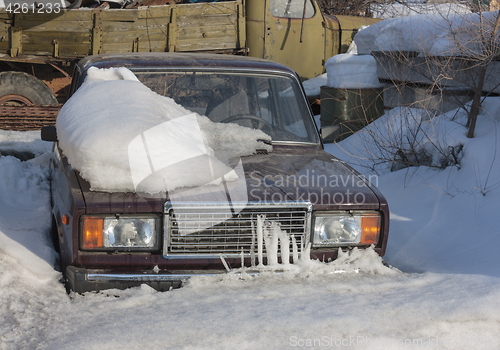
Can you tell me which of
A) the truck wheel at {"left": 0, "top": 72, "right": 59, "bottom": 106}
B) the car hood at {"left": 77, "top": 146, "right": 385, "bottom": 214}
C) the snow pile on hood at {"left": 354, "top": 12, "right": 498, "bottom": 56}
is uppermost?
the snow pile on hood at {"left": 354, "top": 12, "right": 498, "bottom": 56}

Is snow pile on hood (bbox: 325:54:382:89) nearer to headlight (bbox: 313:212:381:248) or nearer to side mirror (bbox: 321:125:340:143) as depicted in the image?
side mirror (bbox: 321:125:340:143)

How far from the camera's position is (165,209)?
2.11 meters

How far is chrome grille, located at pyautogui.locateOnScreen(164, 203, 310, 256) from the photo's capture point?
2.14 meters

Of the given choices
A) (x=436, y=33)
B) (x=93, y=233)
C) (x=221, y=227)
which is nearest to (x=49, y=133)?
(x=93, y=233)

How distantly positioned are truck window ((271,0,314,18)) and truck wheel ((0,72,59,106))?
4.32 meters

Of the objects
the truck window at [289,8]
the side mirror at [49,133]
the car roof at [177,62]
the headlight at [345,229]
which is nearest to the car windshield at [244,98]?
the car roof at [177,62]

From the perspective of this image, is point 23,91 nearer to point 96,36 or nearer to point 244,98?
point 96,36

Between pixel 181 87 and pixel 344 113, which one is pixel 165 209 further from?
pixel 344 113

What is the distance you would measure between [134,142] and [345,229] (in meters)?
1.16

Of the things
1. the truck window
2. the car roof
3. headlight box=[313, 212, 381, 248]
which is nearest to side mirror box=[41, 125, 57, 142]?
the car roof

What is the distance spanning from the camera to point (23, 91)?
24.9 feet

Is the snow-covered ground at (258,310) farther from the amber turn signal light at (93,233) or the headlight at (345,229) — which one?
the amber turn signal light at (93,233)

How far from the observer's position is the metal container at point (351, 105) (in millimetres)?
6852

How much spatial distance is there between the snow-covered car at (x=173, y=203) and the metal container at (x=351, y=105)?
14.0 ft
